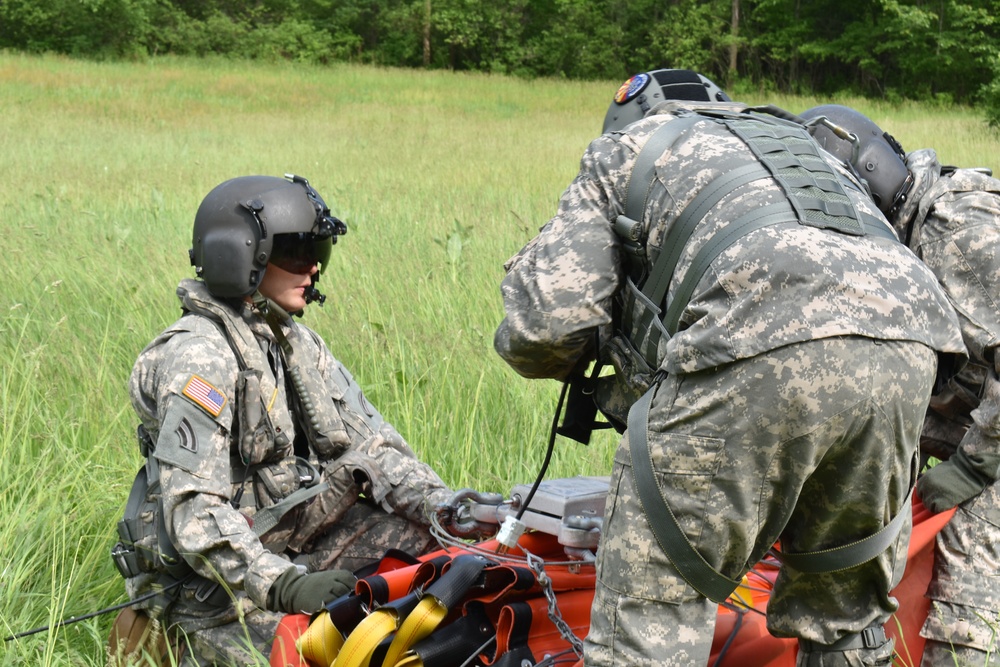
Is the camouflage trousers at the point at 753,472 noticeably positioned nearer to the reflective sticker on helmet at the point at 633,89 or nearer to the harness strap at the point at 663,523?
the harness strap at the point at 663,523

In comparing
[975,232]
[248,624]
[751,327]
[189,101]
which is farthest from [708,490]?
[189,101]

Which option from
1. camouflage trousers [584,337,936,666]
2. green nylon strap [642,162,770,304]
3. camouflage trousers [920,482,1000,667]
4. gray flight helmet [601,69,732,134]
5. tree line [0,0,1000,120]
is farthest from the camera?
tree line [0,0,1000,120]

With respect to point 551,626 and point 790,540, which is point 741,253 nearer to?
point 790,540

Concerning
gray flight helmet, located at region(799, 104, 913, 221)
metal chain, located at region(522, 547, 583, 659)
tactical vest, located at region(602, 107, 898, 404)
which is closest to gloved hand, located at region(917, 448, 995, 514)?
gray flight helmet, located at region(799, 104, 913, 221)

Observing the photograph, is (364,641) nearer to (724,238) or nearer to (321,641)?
(321,641)

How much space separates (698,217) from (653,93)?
2.15 feet

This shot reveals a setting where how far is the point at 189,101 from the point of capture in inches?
804

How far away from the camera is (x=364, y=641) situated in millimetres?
2746

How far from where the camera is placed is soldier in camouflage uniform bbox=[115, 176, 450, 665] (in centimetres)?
318

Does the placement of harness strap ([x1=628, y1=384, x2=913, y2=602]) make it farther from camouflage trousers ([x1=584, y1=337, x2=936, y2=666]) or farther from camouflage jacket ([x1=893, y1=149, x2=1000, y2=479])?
camouflage jacket ([x1=893, y1=149, x2=1000, y2=479])

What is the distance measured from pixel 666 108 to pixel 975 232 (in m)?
1.08

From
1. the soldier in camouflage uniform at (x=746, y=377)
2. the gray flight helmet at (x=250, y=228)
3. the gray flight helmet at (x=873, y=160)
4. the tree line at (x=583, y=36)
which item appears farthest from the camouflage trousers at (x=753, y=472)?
the tree line at (x=583, y=36)

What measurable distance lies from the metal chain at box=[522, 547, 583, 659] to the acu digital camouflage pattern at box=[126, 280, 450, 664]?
0.78 meters

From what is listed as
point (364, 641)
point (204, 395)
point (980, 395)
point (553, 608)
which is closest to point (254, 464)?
point (204, 395)
